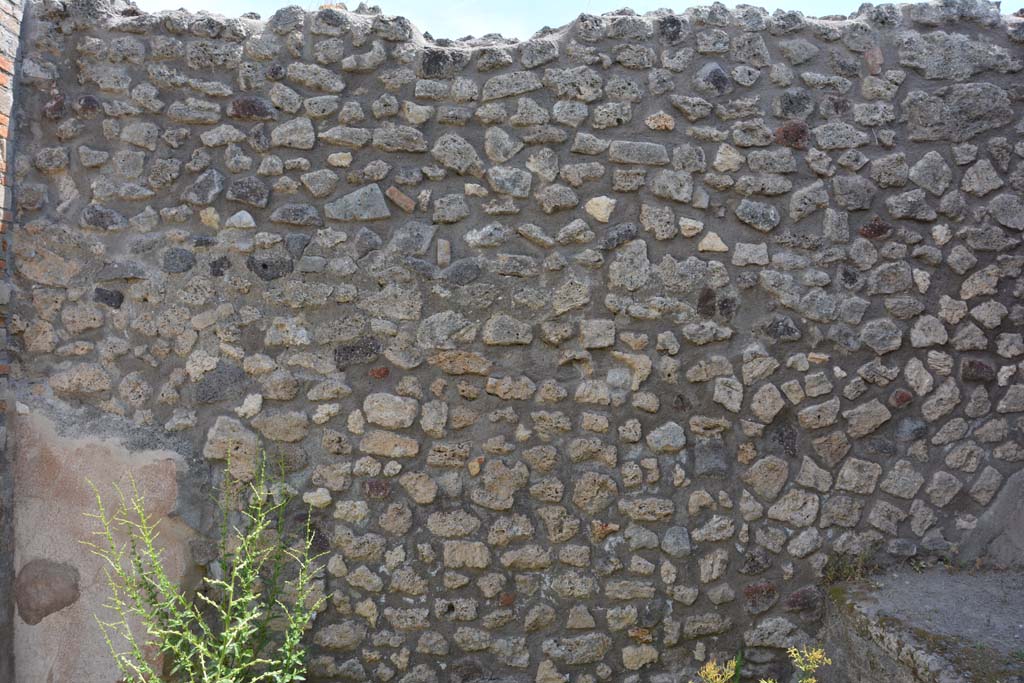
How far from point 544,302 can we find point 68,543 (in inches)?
81.6

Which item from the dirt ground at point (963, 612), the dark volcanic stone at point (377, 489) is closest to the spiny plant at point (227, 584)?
the dark volcanic stone at point (377, 489)

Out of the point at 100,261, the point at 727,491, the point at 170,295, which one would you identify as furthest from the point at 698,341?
the point at 100,261

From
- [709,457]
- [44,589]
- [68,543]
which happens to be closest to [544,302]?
[709,457]

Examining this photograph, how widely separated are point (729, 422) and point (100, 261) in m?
2.56

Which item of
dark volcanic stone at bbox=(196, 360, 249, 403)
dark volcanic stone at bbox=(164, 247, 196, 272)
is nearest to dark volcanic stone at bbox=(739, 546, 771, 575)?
dark volcanic stone at bbox=(196, 360, 249, 403)

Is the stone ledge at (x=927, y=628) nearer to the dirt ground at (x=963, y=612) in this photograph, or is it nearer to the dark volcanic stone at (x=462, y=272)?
the dirt ground at (x=963, y=612)

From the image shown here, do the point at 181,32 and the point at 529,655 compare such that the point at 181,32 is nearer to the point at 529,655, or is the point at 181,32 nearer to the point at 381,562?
the point at 381,562

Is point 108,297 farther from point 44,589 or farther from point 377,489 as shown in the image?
point 377,489

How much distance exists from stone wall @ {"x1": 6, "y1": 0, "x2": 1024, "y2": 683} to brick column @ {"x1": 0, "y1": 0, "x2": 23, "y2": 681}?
0.05 metres

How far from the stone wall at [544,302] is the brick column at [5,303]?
0.05 meters

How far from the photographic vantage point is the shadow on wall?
3.26 metres

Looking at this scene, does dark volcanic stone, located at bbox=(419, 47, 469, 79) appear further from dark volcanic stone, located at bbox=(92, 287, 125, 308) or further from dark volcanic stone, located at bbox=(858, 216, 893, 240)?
dark volcanic stone, located at bbox=(858, 216, 893, 240)

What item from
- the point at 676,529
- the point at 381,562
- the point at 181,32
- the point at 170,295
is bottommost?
the point at 381,562

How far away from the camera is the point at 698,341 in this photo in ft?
10.8
